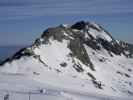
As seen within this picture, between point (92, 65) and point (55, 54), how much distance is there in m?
20.6

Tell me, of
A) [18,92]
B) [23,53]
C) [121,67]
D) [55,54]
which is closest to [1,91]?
[18,92]

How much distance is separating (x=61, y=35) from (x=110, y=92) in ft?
151

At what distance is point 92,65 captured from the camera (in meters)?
182

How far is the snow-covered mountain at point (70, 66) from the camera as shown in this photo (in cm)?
14425

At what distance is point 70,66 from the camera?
164875 mm

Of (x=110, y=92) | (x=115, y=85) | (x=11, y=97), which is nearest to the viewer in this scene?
(x=11, y=97)

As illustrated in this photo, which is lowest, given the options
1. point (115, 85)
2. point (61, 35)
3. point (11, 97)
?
point (11, 97)

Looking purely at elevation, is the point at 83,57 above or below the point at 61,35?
below

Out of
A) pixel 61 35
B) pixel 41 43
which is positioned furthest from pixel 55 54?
pixel 61 35

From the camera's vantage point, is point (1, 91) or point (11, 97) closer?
point (11, 97)

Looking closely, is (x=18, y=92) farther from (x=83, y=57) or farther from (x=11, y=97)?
(x=83, y=57)

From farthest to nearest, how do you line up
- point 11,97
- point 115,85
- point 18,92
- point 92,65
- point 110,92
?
1. point 92,65
2. point 115,85
3. point 110,92
4. point 18,92
5. point 11,97

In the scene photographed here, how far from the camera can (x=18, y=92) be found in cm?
8456

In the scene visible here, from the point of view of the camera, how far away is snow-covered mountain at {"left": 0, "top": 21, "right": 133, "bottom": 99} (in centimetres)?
14425
